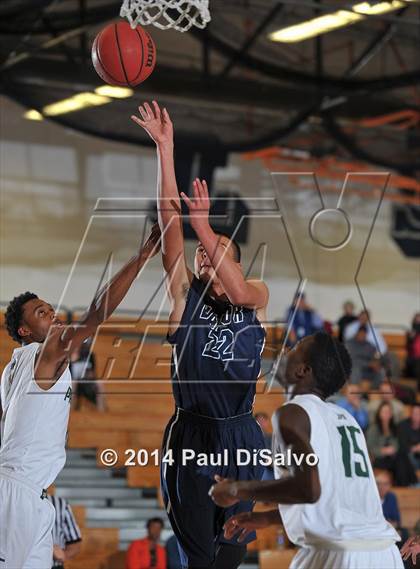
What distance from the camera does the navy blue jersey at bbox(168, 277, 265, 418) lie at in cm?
510

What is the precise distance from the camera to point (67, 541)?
7480mm

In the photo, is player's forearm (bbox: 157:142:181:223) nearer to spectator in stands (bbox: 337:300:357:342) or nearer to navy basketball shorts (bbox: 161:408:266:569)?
navy basketball shorts (bbox: 161:408:266:569)

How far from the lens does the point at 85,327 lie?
16.2 ft

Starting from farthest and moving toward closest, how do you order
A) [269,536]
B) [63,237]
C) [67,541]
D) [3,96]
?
[63,237] < [3,96] < [269,536] < [67,541]

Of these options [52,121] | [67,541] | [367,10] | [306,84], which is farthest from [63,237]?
[67,541]

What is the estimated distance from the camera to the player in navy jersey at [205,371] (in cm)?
499

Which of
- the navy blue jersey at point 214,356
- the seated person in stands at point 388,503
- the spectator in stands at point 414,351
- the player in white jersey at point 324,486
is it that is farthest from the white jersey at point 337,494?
the spectator in stands at point 414,351

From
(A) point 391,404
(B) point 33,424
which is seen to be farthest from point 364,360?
(B) point 33,424

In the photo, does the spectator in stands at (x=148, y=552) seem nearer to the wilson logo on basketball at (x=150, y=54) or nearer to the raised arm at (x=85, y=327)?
the raised arm at (x=85, y=327)

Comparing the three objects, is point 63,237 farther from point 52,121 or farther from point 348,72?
point 348,72

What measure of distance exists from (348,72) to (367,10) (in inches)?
114

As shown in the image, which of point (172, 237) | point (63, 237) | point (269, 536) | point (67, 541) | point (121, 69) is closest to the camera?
point (172, 237)

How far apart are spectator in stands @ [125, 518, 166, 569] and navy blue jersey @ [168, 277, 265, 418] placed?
4.39 m

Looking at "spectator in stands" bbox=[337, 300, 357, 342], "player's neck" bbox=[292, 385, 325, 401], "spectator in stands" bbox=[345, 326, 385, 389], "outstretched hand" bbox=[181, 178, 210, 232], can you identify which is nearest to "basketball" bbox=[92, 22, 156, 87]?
"outstretched hand" bbox=[181, 178, 210, 232]
